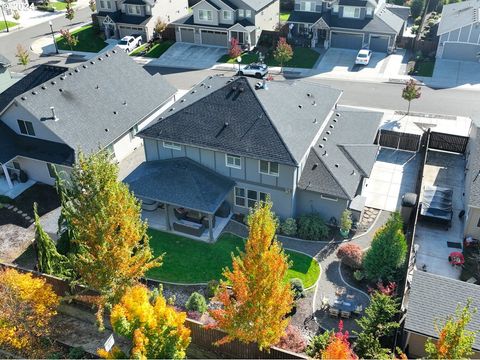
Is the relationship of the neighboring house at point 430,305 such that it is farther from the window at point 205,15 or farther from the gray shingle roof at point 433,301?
the window at point 205,15

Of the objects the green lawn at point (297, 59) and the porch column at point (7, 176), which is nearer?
the porch column at point (7, 176)

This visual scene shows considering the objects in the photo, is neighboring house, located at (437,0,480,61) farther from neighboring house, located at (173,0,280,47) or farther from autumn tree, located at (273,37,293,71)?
neighboring house, located at (173,0,280,47)

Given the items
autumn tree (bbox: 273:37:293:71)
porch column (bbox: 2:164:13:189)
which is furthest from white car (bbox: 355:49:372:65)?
Result: porch column (bbox: 2:164:13:189)

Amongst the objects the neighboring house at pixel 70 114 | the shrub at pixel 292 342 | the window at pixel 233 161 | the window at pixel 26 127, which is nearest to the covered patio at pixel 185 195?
the window at pixel 233 161

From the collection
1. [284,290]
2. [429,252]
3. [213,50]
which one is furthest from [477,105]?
[284,290]

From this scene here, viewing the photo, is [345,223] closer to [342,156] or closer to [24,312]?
[342,156]
